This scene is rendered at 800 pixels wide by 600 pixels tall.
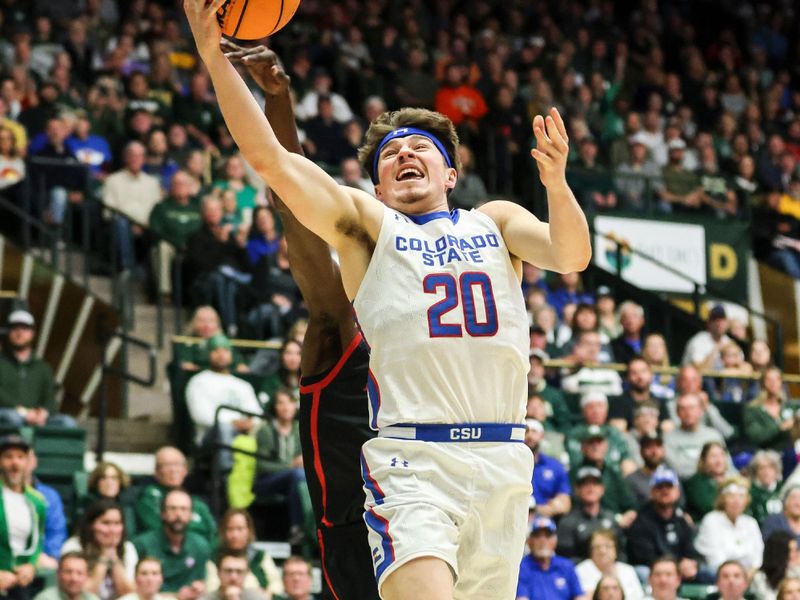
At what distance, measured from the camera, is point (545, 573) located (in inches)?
461

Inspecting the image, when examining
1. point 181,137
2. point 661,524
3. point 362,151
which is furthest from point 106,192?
point 362,151

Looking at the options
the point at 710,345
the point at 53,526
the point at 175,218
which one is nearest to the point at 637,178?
the point at 710,345

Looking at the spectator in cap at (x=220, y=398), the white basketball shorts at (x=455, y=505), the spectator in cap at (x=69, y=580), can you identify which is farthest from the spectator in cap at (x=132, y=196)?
the white basketball shorts at (x=455, y=505)

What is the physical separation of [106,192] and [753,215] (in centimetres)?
862

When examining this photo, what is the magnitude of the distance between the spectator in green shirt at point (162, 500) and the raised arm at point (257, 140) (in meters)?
6.42

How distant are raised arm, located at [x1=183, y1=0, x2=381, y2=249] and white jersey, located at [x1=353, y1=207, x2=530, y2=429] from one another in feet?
0.90

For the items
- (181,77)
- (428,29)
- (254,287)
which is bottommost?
(254,287)

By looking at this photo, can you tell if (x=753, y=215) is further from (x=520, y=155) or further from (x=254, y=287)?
(x=254, y=287)

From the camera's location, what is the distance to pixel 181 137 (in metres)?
16.3

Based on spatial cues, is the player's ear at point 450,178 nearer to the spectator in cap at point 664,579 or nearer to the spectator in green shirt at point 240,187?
the spectator in cap at point 664,579

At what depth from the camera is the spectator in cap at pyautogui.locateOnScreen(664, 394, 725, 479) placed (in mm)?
14164

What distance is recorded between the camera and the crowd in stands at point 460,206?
1156cm

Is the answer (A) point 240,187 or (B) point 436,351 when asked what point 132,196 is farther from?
(B) point 436,351

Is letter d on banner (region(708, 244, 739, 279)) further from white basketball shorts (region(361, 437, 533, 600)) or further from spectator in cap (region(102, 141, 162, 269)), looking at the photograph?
white basketball shorts (region(361, 437, 533, 600))
